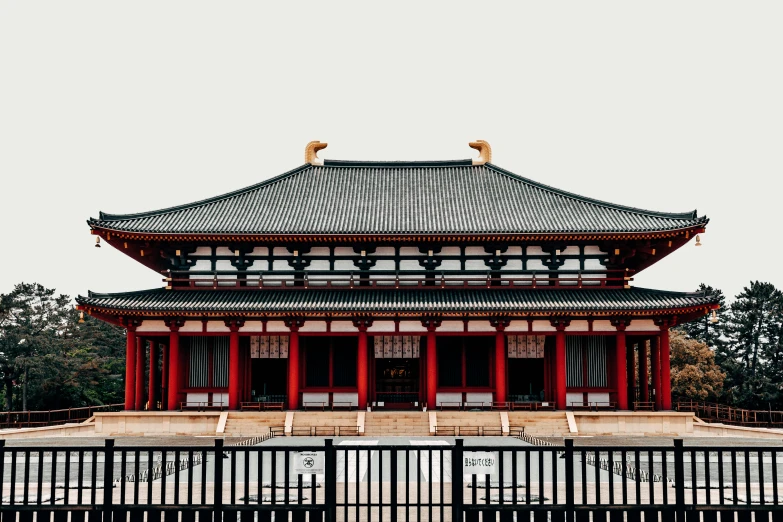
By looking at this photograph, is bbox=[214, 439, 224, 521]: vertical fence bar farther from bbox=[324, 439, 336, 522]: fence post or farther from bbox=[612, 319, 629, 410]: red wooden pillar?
bbox=[612, 319, 629, 410]: red wooden pillar

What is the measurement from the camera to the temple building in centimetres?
3241

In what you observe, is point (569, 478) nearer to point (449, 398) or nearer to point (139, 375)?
point (449, 398)

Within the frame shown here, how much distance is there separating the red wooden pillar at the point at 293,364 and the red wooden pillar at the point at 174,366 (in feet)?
16.4

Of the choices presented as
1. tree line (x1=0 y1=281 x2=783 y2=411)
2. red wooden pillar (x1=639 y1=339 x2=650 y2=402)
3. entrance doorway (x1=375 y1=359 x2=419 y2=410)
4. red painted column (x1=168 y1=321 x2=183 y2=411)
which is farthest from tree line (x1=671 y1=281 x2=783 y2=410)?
red painted column (x1=168 y1=321 x2=183 y2=411)

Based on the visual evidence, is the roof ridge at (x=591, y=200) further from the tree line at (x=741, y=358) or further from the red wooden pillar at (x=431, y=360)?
the tree line at (x=741, y=358)

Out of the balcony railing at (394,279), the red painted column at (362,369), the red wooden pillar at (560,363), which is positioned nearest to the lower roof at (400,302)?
the balcony railing at (394,279)

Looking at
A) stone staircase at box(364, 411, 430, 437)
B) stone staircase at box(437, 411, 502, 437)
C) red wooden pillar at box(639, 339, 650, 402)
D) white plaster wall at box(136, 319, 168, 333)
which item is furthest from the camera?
red wooden pillar at box(639, 339, 650, 402)

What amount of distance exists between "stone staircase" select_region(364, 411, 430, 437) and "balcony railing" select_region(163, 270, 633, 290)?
6.42 metres

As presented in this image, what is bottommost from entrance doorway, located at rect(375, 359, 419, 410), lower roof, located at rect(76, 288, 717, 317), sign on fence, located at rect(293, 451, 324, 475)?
entrance doorway, located at rect(375, 359, 419, 410)

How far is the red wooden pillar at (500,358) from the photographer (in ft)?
105

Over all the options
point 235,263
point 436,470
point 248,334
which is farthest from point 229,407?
point 436,470

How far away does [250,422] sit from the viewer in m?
31.0

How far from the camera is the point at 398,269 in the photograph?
35.3 metres

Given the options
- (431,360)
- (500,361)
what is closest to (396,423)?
(431,360)
